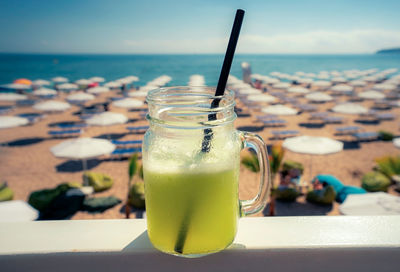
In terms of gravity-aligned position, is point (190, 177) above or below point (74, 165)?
above

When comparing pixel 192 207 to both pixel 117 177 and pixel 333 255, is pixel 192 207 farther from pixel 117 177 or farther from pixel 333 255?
pixel 117 177

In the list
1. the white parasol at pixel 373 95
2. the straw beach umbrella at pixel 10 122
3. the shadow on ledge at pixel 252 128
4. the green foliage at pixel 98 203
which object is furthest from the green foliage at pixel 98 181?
the white parasol at pixel 373 95

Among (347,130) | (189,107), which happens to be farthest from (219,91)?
(347,130)

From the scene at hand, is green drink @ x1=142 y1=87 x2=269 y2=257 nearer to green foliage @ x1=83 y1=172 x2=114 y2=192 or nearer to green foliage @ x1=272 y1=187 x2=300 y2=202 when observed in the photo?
green foliage @ x1=272 y1=187 x2=300 y2=202

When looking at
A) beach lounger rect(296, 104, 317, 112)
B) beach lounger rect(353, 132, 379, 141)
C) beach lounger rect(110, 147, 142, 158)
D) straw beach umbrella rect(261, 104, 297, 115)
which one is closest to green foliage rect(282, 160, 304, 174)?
beach lounger rect(353, 132, 379, 141)

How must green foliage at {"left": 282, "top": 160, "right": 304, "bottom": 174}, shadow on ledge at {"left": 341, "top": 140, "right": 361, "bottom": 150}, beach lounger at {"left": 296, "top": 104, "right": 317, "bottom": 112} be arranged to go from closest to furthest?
green foliage at {"left": 282, "top": 160, "right": 304, "bottom": 174} < shadow on ledge at {"left": 341, "top": 140, "right": 361, "bottom": 150} < beach lounger at {"left": 296, "top": 104, "right": 317, "bottom": 112}

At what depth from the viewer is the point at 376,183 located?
27.5 ft

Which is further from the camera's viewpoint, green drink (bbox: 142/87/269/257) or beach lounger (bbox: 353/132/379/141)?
beach lounger (bbox: 353/132/379/141)

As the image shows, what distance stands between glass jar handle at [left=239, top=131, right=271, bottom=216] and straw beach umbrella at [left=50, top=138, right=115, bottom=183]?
8271mm

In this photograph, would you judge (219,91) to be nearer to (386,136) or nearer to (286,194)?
(286,194)

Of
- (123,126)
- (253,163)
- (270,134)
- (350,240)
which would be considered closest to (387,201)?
(253,163)

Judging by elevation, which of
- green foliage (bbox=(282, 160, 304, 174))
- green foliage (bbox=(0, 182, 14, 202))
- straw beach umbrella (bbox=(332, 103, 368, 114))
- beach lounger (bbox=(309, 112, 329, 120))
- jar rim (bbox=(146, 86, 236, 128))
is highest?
jar rim (bbox=(146, 86, 236, 128))

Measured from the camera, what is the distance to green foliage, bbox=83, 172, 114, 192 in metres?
8.48

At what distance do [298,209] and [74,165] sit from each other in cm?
747
